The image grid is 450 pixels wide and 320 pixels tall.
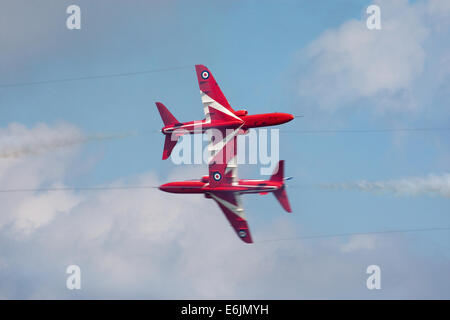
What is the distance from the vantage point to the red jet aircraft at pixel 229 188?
71.4m

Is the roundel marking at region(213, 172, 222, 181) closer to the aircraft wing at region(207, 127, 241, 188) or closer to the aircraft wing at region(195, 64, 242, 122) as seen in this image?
the aircraft wing at region(207, 127, 241, 188)

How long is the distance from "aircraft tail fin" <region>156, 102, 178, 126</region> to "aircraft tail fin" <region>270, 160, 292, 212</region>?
10221 millimetres

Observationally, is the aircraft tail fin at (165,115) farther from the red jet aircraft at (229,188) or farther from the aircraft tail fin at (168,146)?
the red jet aircraft at (229,188)

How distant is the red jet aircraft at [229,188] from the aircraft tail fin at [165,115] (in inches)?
231

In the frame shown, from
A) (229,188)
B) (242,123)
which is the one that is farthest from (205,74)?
(229,188)

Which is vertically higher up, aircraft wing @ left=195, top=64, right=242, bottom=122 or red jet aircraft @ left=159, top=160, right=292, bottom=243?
aircraft wing @ left=195, top=64, right=242, bottom=122

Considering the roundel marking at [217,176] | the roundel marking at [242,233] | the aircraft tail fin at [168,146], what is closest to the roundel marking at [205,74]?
the aircraft tail fin at [168,146]

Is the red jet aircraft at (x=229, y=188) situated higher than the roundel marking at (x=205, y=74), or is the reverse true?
the roundel marking at (x=205, y=74)

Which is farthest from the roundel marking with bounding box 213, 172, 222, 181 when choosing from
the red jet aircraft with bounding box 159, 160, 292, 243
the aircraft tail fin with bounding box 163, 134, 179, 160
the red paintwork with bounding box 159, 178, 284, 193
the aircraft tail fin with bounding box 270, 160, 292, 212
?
the aircraft tail fin with bounding box 163, 134, 179, 160

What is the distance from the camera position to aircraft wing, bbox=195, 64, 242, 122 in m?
75.7

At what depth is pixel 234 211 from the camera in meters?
73.6

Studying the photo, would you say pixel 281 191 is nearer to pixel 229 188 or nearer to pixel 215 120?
pixel 229 188
